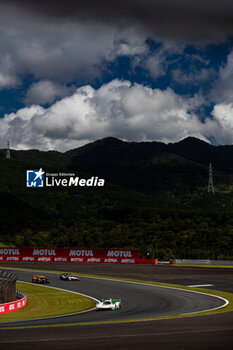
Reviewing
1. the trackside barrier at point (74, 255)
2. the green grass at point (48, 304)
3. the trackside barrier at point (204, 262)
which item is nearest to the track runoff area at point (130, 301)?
the green grass at point (48, 304)


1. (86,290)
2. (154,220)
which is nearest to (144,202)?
(154,220)

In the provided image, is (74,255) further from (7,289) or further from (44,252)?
(7,289)

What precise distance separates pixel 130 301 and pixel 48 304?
6841mm

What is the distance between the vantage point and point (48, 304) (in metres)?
38.6

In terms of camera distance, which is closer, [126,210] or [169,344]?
[169,344]

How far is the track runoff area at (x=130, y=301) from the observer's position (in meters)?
28.7

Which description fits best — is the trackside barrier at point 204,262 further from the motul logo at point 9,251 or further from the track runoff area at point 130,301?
the track runoff area at point 130,301

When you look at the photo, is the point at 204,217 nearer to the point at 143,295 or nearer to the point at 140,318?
the point at 143,295

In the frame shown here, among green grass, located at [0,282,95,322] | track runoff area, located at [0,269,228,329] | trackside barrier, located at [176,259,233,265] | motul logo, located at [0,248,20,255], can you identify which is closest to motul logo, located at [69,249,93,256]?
motul logo, located at [0,248,20,255]

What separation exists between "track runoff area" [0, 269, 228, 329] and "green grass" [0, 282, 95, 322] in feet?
3.68

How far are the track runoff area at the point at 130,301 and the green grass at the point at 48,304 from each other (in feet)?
3.68

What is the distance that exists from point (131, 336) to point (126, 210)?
126094 mm

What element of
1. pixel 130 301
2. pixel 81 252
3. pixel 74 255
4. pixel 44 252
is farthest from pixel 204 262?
pixel 130 301

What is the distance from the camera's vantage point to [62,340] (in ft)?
68.5
